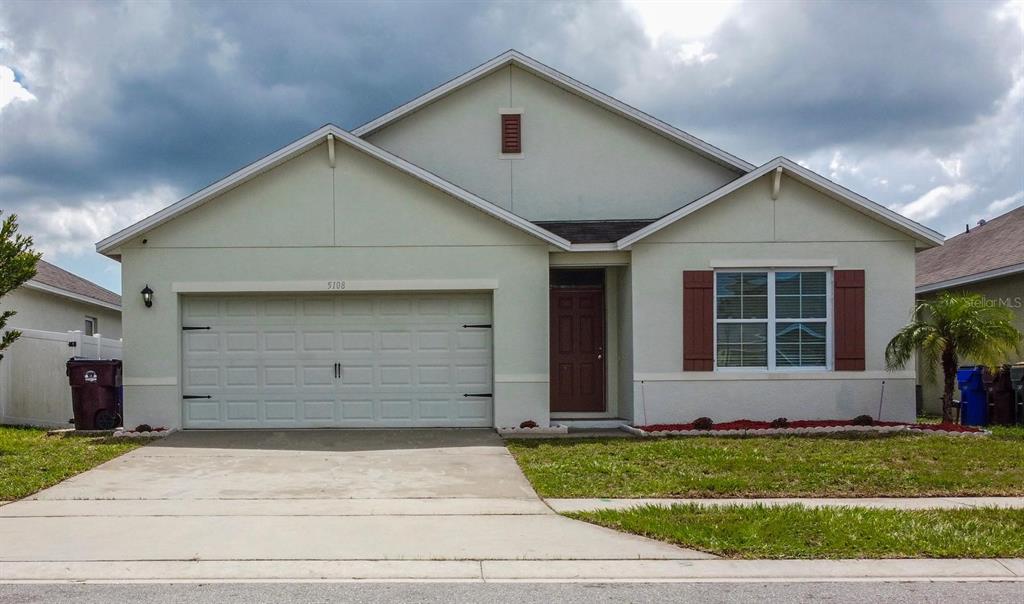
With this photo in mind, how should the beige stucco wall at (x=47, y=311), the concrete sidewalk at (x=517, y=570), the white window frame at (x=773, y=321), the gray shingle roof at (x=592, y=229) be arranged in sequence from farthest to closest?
the beige stucco wall at (x=47, y=311) → the gray shingle roof at (x=592, y=229) → the white window frame at (x=773, y=321) → the concrete sidewalk at (x=517, y=570)

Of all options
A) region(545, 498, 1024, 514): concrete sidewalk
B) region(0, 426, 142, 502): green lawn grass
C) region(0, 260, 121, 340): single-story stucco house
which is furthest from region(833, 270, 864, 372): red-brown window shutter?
region(0, 260, 121, 340): single-story stucco house

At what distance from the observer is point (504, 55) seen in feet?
52.1

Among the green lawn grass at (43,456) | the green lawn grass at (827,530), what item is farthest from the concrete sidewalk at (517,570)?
the green lawn grass at (43,456)

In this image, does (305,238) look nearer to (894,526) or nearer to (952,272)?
(894,526)

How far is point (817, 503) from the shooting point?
837 centimetres

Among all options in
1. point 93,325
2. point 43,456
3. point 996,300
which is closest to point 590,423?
point 43,456

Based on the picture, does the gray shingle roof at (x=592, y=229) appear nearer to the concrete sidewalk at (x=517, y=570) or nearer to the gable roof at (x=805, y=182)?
the gable roof at (x=805, y=182)

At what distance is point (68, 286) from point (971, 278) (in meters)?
20.5

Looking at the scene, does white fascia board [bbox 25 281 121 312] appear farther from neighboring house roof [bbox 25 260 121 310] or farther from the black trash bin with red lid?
the black trash bin with red lid

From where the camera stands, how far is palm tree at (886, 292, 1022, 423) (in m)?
12.8

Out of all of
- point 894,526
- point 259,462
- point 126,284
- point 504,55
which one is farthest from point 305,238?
point 894,526

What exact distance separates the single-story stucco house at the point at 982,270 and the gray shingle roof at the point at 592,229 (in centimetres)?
572

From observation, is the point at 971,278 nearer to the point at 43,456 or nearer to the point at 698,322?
the point at 698,322

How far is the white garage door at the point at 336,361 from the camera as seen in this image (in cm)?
1374
